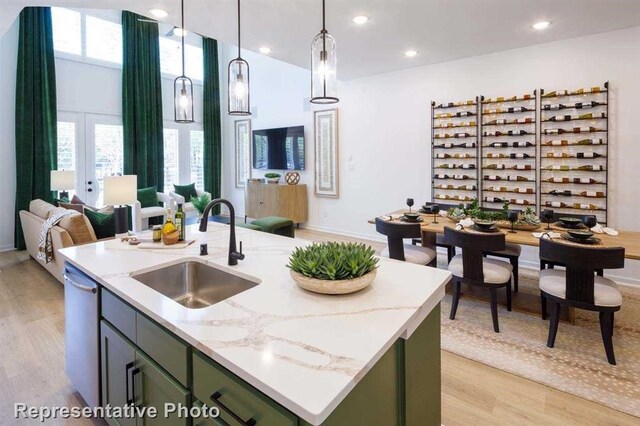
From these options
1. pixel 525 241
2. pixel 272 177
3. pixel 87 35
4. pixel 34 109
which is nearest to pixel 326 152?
pixel 272 177

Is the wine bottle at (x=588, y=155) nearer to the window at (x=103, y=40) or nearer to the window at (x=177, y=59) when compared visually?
the window at (x=177, y=59)

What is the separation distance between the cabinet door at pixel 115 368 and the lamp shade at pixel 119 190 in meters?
2.38

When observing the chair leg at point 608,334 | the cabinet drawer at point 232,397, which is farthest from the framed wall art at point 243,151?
the cabinet drawer at point 232,397

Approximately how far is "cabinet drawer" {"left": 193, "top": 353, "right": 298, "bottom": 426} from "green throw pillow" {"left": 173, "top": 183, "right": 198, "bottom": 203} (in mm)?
6835

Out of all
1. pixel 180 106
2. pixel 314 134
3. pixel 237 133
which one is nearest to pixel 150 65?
pixel 237 133

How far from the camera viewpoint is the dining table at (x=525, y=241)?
268 centimetres

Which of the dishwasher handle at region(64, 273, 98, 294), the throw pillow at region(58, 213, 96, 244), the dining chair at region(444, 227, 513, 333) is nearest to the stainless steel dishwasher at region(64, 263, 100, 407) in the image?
the dishwasher handle at region(64, 273, 98, 294)

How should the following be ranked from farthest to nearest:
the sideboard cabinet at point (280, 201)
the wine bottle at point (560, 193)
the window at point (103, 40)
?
the sideboard cabinet at point (280, 201), the window at point (103, 40), the wine bottle at point (560, 193)

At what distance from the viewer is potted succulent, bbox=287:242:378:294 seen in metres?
1.36

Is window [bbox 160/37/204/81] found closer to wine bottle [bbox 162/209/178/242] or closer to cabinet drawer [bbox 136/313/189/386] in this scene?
wine bottle [bbox 162/209/178/242]

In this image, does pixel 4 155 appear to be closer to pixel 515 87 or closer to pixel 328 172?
pixel 328 172

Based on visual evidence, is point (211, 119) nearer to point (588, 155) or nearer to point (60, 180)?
point (60, 180)

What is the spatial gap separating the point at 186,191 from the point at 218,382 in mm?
7080

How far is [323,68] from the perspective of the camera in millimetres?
1884
